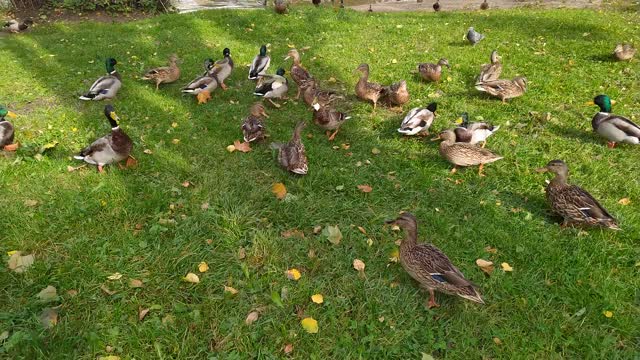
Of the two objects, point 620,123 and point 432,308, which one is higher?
point 620,123

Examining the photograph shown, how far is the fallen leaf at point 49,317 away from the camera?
149 inches

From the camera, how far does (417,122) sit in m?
6.74

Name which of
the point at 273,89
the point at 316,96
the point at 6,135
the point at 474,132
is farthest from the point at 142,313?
the point at 474,132

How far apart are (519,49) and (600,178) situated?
5936 millimetres

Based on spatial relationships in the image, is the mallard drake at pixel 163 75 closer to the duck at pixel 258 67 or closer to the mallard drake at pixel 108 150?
the duck at pixel 258 67

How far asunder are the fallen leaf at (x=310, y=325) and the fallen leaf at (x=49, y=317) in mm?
2280

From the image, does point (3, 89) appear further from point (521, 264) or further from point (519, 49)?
point (519, 49)

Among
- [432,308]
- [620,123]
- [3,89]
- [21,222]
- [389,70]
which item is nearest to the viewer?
[432,308]

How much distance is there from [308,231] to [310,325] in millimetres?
1374

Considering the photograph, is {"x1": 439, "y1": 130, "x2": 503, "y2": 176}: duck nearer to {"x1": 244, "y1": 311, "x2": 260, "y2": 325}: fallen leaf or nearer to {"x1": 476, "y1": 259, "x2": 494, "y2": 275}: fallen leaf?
{"x1": 476, "y1": 259, "x2": 494, "y2": 275}: fallen leaf

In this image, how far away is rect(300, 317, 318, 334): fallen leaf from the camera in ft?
12.5

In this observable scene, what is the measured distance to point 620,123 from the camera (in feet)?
20.9

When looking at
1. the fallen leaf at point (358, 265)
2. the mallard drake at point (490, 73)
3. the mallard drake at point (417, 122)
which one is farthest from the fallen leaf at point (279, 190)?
the mallard drake at point (490, 73)

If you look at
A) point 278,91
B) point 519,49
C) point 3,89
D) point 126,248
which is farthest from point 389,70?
point 3,89
